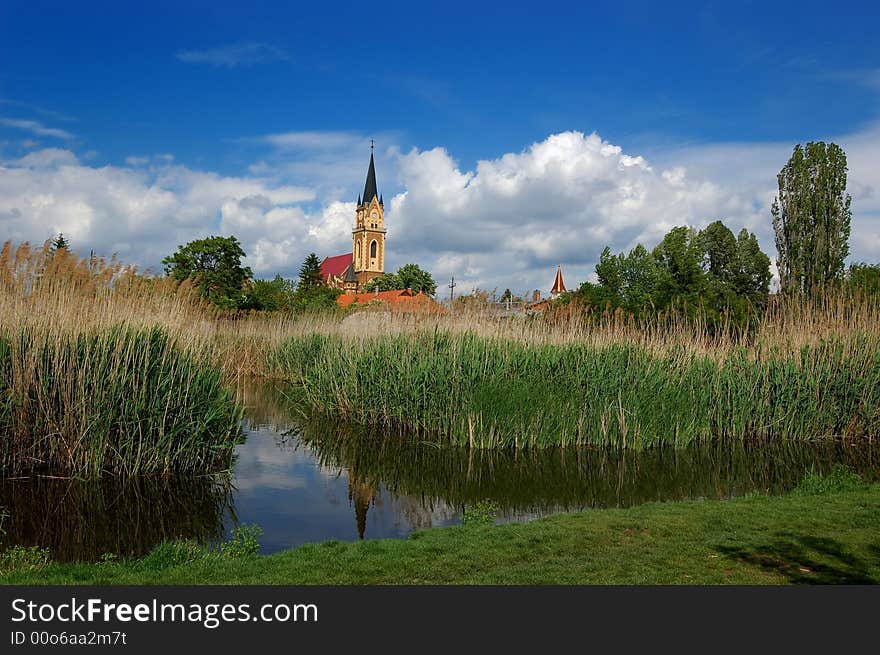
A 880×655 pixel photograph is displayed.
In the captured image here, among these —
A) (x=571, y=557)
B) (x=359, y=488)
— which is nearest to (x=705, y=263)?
(x=359, y=488)

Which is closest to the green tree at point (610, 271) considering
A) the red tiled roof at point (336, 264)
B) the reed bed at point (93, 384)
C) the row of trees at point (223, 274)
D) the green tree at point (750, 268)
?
the green tree at point (750, 268)

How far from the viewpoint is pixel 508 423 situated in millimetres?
11070

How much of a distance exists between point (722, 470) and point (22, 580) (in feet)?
29.2

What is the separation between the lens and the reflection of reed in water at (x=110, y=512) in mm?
6473

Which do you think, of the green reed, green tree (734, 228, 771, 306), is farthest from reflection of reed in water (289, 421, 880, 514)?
green tree (734, 228, 771, 306)

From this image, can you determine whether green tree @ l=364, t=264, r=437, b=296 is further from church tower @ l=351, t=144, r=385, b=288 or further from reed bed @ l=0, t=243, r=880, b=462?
reed bed @ l=0, t=243, r=880, b=462

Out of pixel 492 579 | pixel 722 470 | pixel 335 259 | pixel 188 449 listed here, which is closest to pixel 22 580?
pixel 492 579

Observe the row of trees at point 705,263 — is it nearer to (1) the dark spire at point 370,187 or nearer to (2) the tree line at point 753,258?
(2) the tree line at point 753,258

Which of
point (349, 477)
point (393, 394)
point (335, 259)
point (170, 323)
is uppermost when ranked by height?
point (335, 259)

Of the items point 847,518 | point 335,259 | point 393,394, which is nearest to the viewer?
point 847,518

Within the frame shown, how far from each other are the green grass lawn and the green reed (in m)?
3.29

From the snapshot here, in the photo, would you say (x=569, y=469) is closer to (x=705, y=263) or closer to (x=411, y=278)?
(x=705, y=263)
